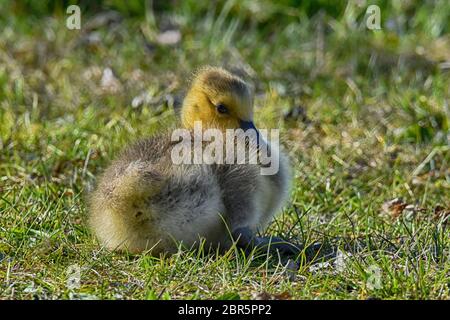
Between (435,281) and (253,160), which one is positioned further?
(253,160)

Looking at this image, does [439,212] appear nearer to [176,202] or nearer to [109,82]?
[176,202]

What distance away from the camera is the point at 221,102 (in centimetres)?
420

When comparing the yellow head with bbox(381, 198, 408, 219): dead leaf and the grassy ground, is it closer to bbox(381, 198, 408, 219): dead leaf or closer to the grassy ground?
the grassy ground

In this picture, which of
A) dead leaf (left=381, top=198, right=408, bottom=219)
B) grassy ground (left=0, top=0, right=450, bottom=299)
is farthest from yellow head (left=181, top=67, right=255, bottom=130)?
dead leaf (left=381, top=198, right=408, bottom=219)

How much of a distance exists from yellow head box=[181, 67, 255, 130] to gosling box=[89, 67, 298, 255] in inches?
4.5

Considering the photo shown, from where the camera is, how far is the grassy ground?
140 inches

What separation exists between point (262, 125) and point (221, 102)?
1531 millimetres

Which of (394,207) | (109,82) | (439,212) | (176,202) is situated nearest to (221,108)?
(176,202)

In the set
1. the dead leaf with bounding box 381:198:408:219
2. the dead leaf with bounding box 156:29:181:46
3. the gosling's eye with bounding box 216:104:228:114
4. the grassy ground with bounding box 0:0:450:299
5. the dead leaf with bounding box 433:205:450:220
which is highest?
the gosling's eye with bounding box 216:104:228:114

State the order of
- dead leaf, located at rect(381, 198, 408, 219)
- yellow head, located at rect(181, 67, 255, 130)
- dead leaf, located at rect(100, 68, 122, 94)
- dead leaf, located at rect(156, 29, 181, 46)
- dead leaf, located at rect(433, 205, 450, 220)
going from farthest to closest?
dead leaf, located at rect(156, 29, 181, 46), dead leaf, located at rect(100, 68, 122, 94), dead leaf, located at rect(381, 198, 408, 219), dead leaf, located at rect(433, 205, 450, 220), yellow head, located at rect(181, 67, 255, 130)

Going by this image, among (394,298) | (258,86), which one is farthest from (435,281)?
(258,86)

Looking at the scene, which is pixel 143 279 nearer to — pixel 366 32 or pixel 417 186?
pixel 417 186
